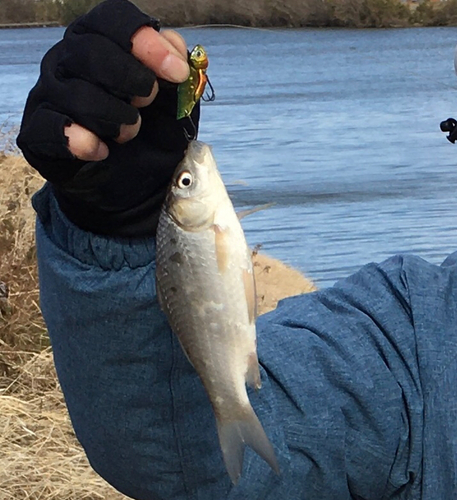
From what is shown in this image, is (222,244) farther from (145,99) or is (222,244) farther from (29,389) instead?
(29,389)

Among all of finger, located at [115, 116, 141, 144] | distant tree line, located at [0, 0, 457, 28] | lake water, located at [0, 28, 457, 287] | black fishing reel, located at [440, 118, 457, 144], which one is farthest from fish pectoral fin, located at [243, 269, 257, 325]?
distant tree line, located at [0, 0, 457, 28]

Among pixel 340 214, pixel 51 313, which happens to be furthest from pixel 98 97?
pixel 340 214

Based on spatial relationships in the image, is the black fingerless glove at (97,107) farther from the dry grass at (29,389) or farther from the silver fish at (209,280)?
the dry grass at (29,389)

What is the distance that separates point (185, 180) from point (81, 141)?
5.5 inches

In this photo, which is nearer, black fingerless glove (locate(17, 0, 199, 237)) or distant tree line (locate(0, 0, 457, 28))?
black fingerless glove (locate(17, 0, 199, 237))

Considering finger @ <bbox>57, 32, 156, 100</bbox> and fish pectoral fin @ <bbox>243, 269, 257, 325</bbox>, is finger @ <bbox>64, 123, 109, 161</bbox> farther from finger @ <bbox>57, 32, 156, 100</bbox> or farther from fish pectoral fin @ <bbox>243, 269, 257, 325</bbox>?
fish pectoral fin @ <bbox>243, 269, 257, 325</bbox>

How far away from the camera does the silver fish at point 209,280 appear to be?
1.27 m

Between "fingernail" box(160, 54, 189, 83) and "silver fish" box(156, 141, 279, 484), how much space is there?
90 mm

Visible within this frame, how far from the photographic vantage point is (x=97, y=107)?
1.29m

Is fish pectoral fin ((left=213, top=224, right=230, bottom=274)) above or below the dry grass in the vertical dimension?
above

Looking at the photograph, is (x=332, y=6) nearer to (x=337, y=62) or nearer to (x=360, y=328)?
(x=360, y=328)

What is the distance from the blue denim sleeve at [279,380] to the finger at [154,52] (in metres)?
0.31

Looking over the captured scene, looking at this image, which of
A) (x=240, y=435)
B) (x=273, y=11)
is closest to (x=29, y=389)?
(x=240, y=435)

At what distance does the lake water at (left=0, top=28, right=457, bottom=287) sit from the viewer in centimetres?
679
